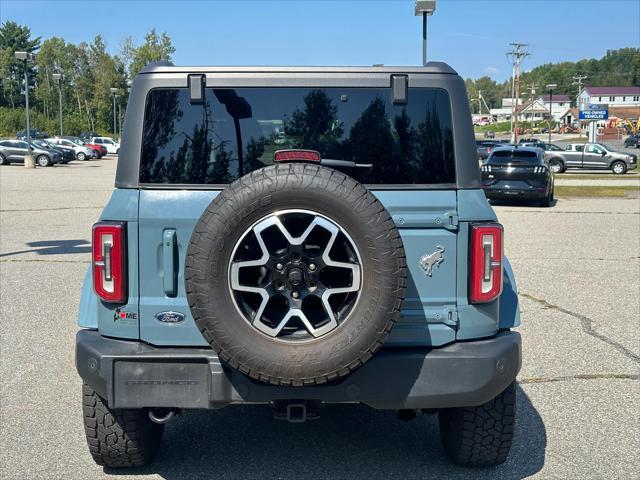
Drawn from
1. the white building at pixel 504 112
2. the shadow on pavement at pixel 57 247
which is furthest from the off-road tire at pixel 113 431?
the white building at pixel 504 112

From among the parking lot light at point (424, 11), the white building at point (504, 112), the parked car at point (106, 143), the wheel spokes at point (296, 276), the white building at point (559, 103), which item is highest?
the white building at point (559, 103)

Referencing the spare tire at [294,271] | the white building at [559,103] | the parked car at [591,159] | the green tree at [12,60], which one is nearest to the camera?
the spare tire at [294,271]

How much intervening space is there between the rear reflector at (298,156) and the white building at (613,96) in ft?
578

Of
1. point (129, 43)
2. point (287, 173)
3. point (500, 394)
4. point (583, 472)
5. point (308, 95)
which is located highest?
point (129, 43)

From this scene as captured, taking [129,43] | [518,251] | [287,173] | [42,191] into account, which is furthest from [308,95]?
[129,43]

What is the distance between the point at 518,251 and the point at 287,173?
1019 centimetres

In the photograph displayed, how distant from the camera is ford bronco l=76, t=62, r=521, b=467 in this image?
3.30 metres

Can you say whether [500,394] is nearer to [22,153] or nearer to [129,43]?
[22,153]

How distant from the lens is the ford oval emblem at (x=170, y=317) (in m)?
3.66

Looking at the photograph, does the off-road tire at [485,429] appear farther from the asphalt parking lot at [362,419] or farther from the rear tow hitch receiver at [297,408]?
the rear tow hitch receiver at [297,408]

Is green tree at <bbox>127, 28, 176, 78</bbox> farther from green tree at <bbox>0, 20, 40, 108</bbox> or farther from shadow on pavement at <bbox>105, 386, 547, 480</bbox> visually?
shadow on pavement at <bbox>105, 386, 547, 480</bbox>

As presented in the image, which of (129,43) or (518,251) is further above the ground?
(129,43)

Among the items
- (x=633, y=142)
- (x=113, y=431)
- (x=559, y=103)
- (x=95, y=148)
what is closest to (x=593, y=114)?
(x=633, y=142)

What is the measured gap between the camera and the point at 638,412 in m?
5.20
